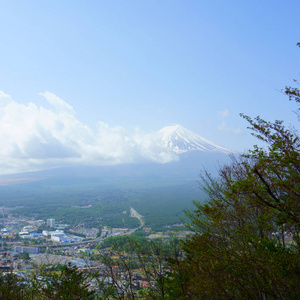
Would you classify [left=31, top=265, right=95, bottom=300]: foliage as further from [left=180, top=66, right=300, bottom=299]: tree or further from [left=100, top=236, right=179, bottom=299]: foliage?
[left=180, top=66, right=300, bottom=299]: tree

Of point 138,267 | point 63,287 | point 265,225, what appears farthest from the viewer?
point 138,267

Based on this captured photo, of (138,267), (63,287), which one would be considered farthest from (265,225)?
(138,267)

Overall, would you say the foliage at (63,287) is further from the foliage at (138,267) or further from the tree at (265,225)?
the tree at (265,225)

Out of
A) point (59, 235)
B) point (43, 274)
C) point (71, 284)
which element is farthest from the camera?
point (59, 235)

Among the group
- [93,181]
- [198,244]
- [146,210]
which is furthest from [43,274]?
[93,181]

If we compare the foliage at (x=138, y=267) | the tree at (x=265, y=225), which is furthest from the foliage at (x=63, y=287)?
the tree at (x=265, y=225)

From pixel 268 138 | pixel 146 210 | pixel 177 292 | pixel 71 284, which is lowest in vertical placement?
pixel 146 210

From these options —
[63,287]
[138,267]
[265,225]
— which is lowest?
[138,267]

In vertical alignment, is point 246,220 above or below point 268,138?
below

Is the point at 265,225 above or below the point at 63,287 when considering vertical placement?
above

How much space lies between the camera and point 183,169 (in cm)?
11906

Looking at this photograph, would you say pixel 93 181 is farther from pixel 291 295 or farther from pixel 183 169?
pixel 291 295

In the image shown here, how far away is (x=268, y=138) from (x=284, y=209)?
895mm

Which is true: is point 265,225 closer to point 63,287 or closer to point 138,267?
point 63,287
